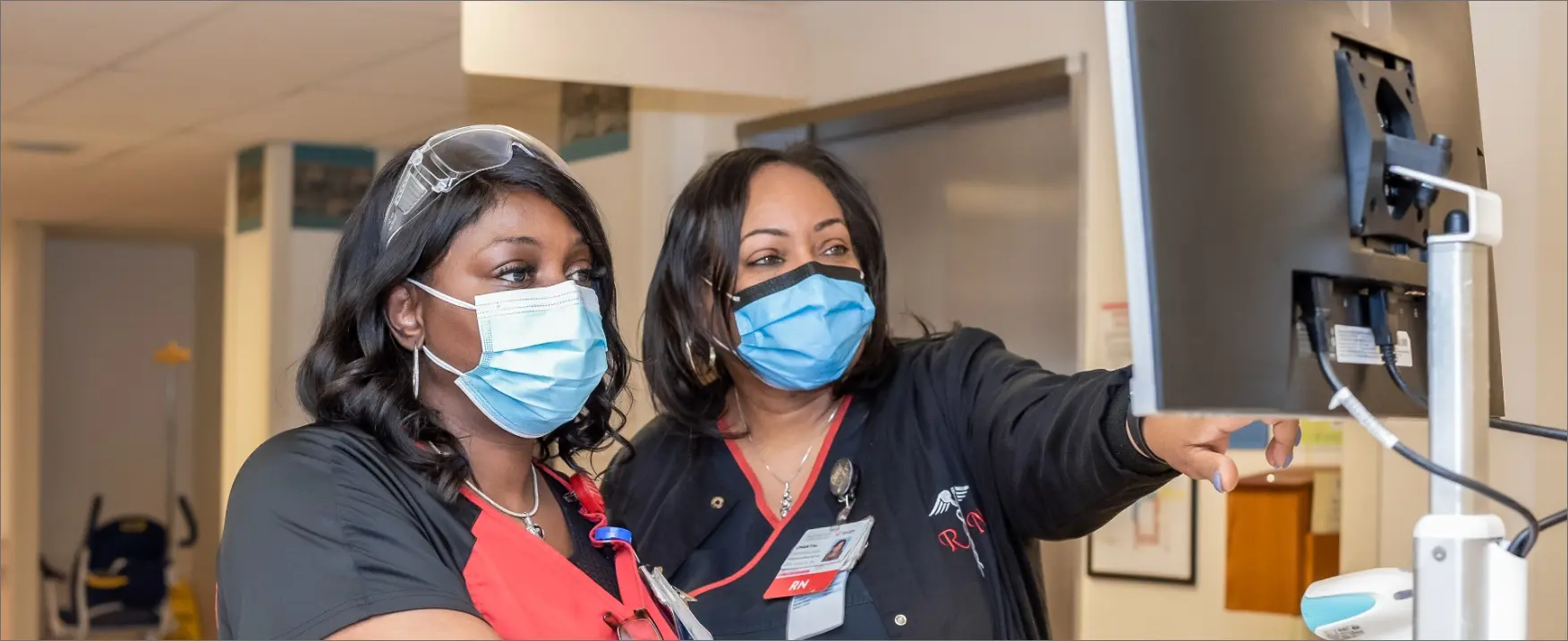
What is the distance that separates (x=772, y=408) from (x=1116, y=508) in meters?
0.60

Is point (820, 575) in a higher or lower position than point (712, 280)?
lower

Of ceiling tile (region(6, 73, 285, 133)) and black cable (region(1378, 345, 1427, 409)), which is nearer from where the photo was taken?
black cable (region(1378, 345, 1427, 409))

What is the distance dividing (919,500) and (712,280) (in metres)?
0.45

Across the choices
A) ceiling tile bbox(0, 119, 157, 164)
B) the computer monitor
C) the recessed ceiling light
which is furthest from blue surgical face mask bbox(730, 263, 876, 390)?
the recessed ceiling light

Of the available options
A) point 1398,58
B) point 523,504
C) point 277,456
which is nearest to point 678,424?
point 523,504

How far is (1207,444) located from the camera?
1.39m

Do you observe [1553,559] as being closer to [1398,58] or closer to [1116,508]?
[1116,508]

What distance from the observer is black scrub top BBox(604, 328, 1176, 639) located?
1.79 metres

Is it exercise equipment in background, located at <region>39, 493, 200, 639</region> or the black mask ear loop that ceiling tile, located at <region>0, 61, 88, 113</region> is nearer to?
the black mask ear loop

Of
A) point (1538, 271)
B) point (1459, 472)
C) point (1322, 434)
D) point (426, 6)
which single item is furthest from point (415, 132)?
point (1459, 472)

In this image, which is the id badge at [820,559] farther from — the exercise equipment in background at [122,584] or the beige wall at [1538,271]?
the exercise equipment in background at [122,584]

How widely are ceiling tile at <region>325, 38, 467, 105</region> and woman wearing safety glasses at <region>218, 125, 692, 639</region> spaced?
11.1ft

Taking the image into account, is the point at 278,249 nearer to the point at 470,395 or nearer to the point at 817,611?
the point at 817,611

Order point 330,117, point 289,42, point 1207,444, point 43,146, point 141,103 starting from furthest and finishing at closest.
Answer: point 43,146, point 330,117, point 141,103, point 289,42, point 1207,444
